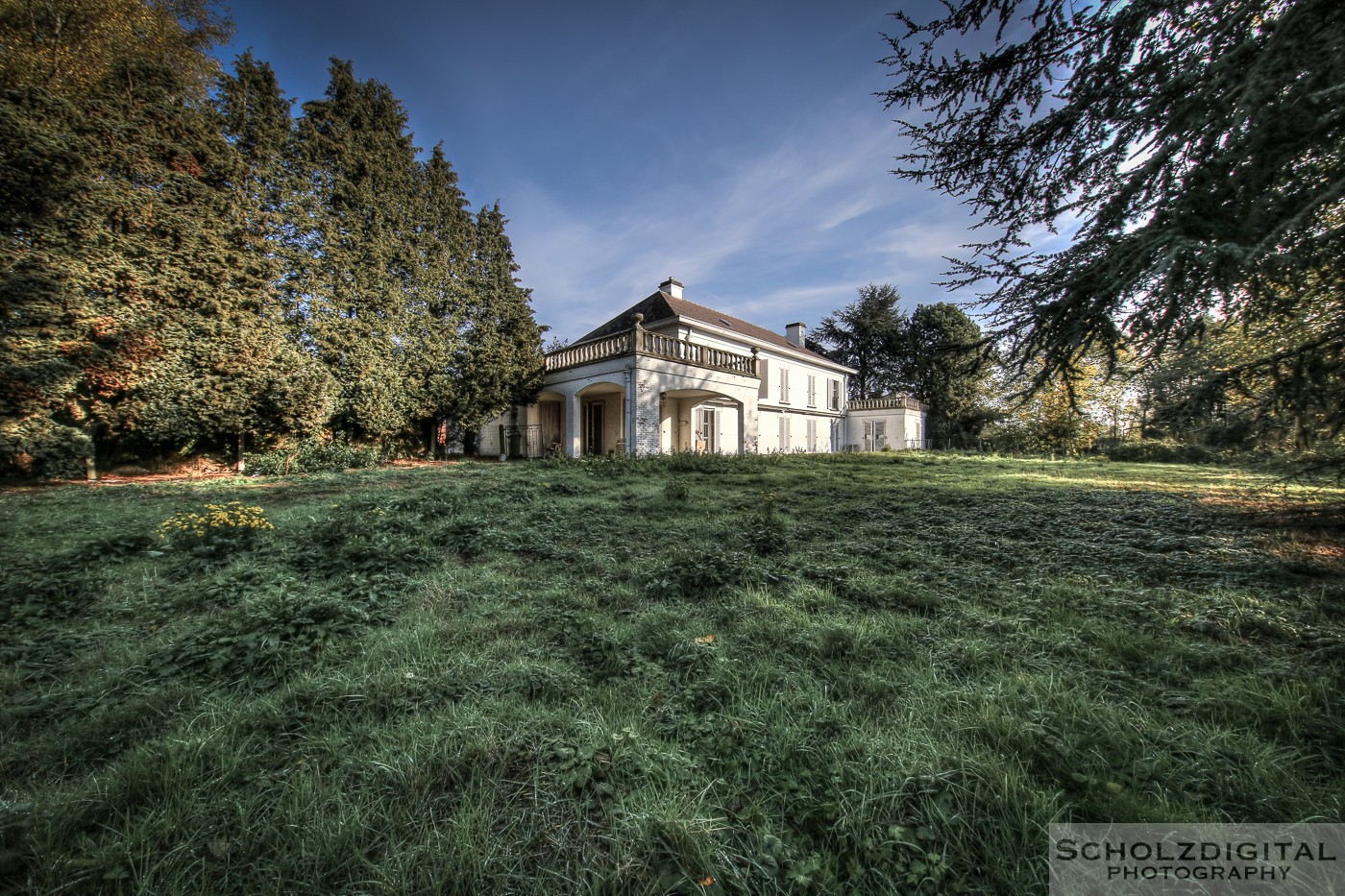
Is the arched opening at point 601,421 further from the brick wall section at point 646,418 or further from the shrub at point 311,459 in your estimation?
the shrub at point 311,459

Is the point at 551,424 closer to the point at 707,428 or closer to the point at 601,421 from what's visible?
the point at 601,421

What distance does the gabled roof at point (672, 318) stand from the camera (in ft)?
59.4

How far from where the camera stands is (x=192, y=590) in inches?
142

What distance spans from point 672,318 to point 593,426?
17.0 ft

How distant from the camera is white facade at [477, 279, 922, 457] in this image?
14102mm

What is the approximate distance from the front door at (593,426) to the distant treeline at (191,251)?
513 centimetres

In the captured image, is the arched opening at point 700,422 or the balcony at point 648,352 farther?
the arched opening at point 700,422

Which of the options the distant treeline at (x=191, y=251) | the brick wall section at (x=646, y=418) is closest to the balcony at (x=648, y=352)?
the brick wall section at (x=646, y=418)

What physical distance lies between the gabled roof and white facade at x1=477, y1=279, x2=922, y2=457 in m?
0.08

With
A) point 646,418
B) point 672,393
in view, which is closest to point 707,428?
point 672,393

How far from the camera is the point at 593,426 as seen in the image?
716 inches

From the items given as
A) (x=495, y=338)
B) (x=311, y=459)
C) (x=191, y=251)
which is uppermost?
(x=191, y=251)

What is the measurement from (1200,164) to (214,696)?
6.56m

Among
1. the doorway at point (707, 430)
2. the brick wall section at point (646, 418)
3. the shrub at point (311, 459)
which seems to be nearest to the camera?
the shrub at point (311, 459)
